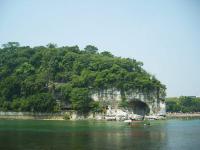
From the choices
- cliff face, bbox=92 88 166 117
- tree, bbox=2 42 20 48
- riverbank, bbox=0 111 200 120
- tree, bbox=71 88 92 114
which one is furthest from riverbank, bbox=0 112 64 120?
tree, bbox=2 42 20 48

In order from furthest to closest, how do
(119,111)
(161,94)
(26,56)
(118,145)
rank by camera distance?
(26,56) < (161,94) < (119,111) < (118,145)

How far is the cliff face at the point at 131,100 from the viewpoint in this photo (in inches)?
3748

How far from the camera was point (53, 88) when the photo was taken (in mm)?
99625

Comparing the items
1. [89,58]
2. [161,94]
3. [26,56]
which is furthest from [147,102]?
[26,56]

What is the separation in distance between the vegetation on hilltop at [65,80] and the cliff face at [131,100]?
1.31m

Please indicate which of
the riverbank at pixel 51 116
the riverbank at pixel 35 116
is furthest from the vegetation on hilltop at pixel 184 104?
the riverbank at pixel 35 116

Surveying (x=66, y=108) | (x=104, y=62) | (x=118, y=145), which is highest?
(x=104, y=62)

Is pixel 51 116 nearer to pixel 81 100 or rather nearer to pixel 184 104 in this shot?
pixel 81 100

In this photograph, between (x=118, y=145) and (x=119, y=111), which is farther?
(x=119, y=111)

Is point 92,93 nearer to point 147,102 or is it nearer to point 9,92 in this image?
point 147,102

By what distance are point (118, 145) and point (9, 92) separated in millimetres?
65632

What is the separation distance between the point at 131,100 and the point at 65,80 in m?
18.8

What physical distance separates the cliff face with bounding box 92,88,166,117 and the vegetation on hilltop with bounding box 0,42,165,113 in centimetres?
131

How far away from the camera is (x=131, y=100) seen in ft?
318
